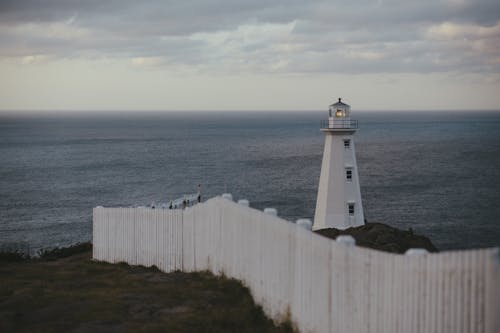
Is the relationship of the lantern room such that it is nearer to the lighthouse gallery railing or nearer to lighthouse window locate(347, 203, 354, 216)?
the lighthouse gallery railing

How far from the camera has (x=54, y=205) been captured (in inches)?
2194

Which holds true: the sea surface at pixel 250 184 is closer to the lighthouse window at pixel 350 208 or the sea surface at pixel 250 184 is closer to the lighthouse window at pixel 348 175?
the lighthouse window at pixel 350 208

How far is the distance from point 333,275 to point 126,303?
3.98 meters

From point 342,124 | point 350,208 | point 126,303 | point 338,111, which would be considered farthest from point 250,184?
point 126,303

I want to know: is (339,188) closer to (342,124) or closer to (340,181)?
(340,181)

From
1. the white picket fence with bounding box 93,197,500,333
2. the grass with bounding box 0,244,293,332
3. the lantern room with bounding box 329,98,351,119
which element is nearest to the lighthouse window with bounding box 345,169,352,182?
the lantern room with bounding box 329,98,351,119

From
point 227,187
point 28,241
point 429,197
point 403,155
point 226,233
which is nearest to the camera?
point 226,233

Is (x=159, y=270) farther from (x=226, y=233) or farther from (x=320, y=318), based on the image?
(x=320, y=318)

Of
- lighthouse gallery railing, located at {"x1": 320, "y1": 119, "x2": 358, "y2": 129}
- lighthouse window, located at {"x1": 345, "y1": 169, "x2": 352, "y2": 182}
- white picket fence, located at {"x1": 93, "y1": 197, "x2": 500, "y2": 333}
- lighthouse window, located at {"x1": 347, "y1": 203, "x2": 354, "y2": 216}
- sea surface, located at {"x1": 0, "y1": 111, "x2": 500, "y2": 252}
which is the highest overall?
lighthouse gallery railing, located at {"x1": 320, "y1": 119, "x2": 358, "y2": 129}

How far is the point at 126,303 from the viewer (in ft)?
34.2

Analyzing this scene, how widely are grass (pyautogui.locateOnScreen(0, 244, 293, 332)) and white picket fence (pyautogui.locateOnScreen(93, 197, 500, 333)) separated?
0.35 metres

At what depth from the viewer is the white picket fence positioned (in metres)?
6.04

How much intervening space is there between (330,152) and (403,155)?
73603mm

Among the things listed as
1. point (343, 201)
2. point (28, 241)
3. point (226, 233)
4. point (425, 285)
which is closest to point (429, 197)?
point (343, 201)
